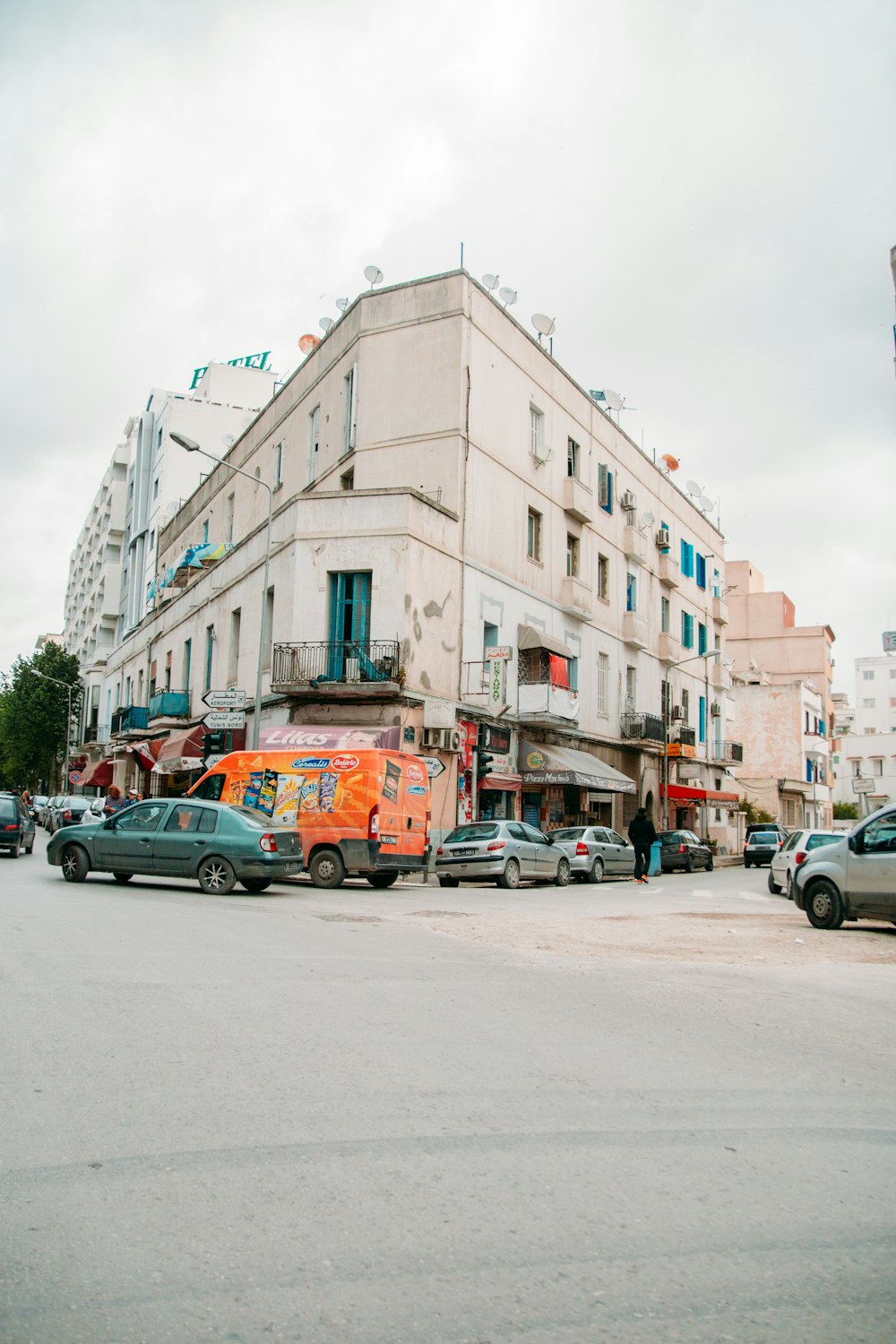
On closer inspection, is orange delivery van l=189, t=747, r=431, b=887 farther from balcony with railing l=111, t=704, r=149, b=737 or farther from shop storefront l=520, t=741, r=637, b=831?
balcony with railing l=111, t=704, r=149, b=737

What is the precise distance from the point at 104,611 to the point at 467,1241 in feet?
245

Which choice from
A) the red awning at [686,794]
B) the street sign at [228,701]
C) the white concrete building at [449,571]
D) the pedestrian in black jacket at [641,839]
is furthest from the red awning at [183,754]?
the red awning at [686,794]

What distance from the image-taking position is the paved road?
10.4ft

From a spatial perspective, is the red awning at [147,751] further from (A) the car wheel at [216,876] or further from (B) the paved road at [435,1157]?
(B) the paved road at [435,1157]

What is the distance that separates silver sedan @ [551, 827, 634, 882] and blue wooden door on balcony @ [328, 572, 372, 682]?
23.4 ft

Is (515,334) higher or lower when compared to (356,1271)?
higher

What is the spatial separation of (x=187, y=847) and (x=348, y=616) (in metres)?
11.8

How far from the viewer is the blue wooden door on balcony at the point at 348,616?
27.0 metres

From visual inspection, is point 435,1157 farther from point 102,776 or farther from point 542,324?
point 102,776

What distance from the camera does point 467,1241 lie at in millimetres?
3547

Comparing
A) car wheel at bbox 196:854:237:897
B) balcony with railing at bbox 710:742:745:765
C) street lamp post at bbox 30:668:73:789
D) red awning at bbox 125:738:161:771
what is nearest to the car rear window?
car wheel at bbox 196:854:237:897

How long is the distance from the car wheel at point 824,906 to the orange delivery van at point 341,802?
795 centimetres

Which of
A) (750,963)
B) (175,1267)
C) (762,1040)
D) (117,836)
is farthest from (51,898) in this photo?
(175,1267)

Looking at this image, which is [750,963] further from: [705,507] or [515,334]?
[705,507]
